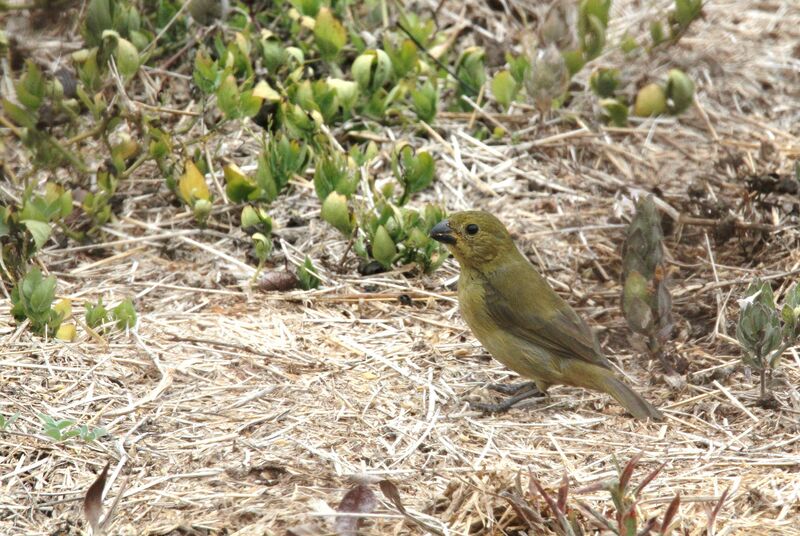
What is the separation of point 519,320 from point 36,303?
201 centimetres

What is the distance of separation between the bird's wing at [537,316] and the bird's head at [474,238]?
0.35 feet

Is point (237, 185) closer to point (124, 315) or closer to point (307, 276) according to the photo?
point (307, 276)

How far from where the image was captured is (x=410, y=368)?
4938 mm

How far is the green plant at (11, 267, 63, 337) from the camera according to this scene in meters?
4.66

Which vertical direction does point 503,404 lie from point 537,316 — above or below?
below

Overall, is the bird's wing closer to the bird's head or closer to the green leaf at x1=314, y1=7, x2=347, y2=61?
the bird's head

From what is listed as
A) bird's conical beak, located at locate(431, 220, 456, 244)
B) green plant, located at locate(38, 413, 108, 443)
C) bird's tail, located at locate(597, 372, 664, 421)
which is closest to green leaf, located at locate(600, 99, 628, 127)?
bird's conical beak, located at locate(431, 220, 456, 244)

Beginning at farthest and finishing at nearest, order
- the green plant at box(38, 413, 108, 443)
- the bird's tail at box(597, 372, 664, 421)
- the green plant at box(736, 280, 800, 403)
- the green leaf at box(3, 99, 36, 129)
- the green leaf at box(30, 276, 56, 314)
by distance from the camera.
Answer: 1. the green leaf at box(30, 276, 56, 314)
2. the bird's tail at box(597, 372, 664, 421)
3. the green plant at box(736, 280, 800, 403)
4. the green plant at box(38, 413, 108, 443)
5. the green leaf at box(3, 99, 36, 129)

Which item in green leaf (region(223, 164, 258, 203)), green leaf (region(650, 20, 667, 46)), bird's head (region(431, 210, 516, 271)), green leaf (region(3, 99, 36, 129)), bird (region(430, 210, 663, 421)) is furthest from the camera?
green leaf (region(650, 20, 667, 46))

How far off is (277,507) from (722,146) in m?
4.12

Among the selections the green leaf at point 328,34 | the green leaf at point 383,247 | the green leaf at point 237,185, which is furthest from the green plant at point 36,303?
the green leaf at point 328,34

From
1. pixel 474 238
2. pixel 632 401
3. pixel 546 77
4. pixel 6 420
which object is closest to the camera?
pixel 6 420

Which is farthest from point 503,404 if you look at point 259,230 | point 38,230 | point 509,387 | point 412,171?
point 38,230

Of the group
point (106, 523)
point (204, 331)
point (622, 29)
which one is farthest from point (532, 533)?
point (622, 29)
